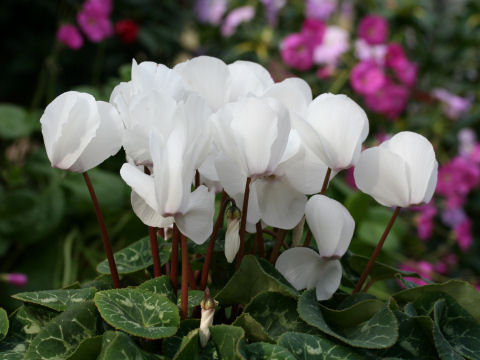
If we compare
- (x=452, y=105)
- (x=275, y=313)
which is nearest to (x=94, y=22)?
(x=452, y=105)

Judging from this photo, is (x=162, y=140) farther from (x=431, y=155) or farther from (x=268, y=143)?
(x=431, y=155)

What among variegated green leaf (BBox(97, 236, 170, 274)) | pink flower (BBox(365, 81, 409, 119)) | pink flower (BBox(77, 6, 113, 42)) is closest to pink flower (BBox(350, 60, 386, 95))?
pink flower (BBox(365, 81, 409, 119))

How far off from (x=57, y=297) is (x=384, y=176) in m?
0.36

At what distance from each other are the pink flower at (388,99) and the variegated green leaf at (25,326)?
218 cm

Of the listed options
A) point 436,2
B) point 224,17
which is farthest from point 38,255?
point 436,2

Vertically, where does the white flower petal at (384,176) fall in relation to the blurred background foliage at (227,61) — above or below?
above

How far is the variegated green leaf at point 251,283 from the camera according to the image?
65 centimetres

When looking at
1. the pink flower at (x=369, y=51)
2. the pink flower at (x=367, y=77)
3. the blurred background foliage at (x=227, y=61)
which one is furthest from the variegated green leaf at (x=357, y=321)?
the pink flower at (x=369, y=51)

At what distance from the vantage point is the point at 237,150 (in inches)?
24.4

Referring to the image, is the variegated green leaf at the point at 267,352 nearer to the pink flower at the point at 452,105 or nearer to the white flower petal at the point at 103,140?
the white flower petal at the point at 103,140

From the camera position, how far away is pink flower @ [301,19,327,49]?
8.80 ft

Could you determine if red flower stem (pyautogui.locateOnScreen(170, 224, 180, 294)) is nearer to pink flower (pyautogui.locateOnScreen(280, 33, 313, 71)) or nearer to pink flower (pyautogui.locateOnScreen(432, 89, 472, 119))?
pink flower (pyautogui.locateOnScreen(280, 33, 313, 71))

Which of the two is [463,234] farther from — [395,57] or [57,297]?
[57,297]

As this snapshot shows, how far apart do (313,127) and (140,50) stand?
3.14 meters
